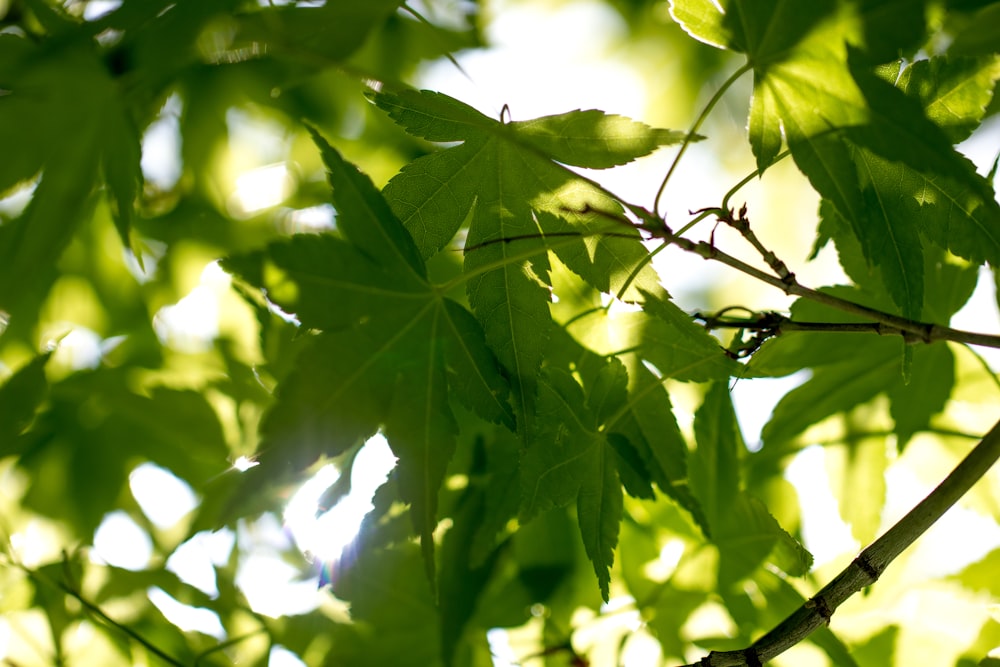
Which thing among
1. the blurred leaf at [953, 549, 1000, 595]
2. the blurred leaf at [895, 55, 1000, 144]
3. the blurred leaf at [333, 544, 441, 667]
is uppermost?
the blurred leaf at [895, 55, 1000, 144]

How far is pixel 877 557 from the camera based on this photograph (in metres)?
0.70

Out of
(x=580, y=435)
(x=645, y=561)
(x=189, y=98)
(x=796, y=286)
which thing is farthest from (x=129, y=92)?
(x=645, y=561)

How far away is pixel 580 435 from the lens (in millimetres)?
848

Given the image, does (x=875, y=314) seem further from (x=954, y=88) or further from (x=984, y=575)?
(x=984, y=575)

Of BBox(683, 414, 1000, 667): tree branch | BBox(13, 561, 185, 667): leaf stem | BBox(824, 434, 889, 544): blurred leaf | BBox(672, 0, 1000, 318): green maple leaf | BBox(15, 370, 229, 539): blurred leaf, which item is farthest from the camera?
BBox(15, 370, 229, 539): blurred leaf

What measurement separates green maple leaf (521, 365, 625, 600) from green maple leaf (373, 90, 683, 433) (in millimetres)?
76

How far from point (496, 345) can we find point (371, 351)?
14cm

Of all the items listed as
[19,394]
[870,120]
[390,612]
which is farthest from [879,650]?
[19,394]

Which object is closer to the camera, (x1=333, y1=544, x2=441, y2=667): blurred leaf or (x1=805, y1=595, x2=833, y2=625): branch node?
(x1=805, y1=595, x2=833, y2=625): branch node

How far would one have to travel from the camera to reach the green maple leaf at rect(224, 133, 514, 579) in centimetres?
67

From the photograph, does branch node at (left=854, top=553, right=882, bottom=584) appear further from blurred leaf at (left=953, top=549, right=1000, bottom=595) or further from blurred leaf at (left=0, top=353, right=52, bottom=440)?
blurred leaf at (left=0, top=353, right=52, bottom=440)

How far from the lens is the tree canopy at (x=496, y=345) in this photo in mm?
684

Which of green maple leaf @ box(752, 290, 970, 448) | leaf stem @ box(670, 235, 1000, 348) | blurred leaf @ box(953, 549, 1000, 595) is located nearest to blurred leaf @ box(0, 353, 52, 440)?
leaf stem @ box(670, 235, 1000, 348)

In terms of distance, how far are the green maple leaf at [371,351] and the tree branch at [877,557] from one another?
339 millimetres
